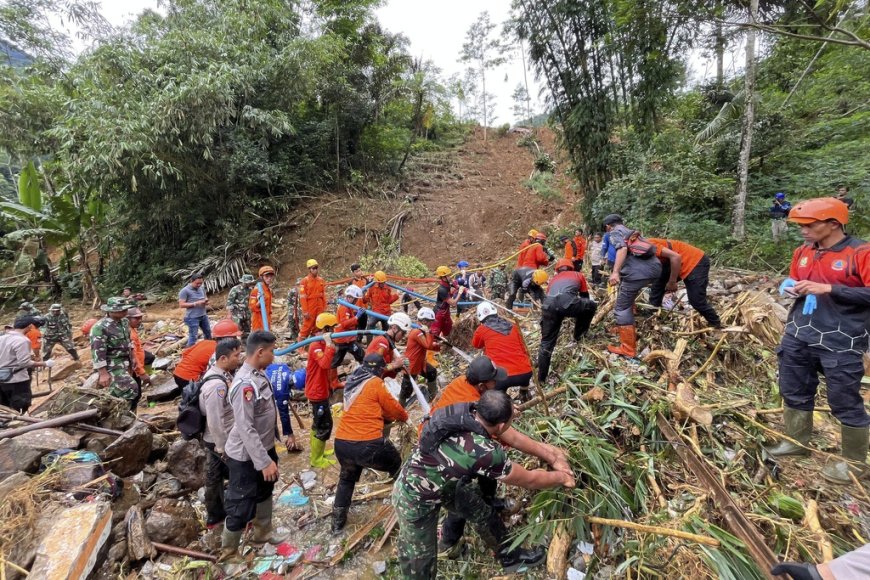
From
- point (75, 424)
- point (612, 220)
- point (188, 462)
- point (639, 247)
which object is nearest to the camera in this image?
point (75, 424)

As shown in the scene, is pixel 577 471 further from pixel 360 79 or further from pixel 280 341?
pixel 360 79

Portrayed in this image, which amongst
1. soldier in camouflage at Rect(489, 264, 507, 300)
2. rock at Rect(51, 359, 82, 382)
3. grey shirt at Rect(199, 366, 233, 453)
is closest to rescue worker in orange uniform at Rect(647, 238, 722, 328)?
grey shirt at Rect(199, 366, 233, 453)

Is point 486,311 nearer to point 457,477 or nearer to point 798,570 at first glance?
point 457,477

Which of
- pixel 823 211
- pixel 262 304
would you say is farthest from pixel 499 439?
pixel 262 304

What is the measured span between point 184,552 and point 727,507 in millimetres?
3794

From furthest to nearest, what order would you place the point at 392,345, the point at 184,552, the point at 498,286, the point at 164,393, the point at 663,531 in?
the point at 498,286, the point at 164,393, the point at 392,345, the point at 184,552, the point at 663,531

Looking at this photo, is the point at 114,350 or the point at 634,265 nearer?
the point at 634,265

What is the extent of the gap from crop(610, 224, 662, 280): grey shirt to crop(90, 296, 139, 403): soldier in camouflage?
567cm

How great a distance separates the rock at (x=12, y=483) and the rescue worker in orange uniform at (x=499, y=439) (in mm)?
2982

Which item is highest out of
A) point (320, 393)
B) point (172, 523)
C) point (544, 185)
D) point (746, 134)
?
point (746, 134)

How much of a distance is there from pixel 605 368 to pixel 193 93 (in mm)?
11327

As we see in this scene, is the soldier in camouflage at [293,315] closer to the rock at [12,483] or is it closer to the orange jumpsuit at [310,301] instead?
the orange jumpsuit at [310,301]

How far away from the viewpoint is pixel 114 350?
4.45 metres

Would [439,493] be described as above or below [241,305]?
below
